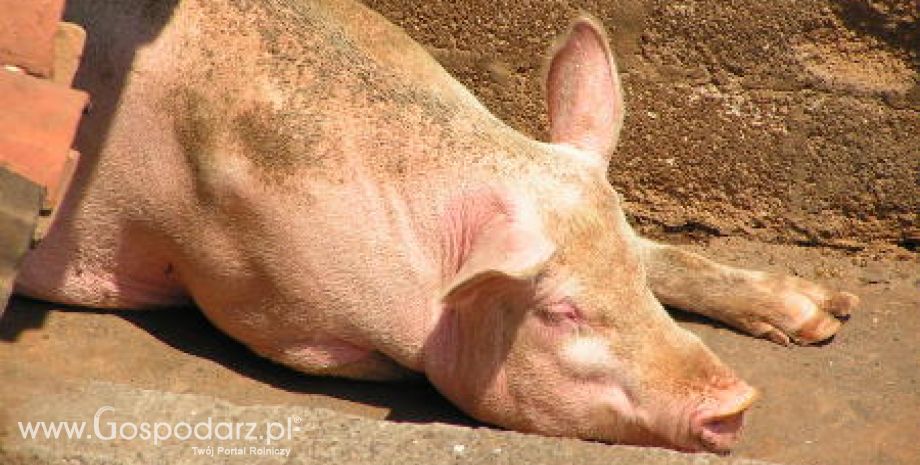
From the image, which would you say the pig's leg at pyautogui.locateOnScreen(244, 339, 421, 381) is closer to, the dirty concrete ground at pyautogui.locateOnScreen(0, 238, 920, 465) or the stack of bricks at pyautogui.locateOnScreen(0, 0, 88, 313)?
the dirty concrete ground at pyautogui.locateOnScreen(0, 238, 920, 465)

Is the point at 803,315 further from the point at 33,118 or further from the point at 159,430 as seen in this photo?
the point at 33,118

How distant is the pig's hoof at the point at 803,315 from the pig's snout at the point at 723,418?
2.55 ft

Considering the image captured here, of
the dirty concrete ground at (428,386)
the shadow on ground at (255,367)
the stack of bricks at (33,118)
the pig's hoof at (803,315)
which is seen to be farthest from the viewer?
the pig's hoof at (803,315)

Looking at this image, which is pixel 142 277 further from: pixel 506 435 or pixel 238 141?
pixel 506 435

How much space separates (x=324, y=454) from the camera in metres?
3.70

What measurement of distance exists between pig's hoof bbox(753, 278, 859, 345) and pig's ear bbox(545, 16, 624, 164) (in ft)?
2.77

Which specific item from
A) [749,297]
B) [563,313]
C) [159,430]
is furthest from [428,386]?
[159,430]

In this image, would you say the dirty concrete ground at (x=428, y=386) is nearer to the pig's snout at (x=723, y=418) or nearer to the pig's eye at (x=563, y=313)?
the pig's snout at (x=723, y=418)

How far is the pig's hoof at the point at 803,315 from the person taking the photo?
5266mm

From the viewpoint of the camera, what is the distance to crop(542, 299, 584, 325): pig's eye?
4516 mm

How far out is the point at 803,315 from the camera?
17.3 feet

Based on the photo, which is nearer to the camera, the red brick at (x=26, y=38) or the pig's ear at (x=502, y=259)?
the red brick at (x=26, y=38)

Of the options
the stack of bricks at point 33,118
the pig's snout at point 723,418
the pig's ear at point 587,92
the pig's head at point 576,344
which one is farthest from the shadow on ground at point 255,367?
the stack of bricks at point 33,118

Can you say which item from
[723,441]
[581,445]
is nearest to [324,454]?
[581,445]
